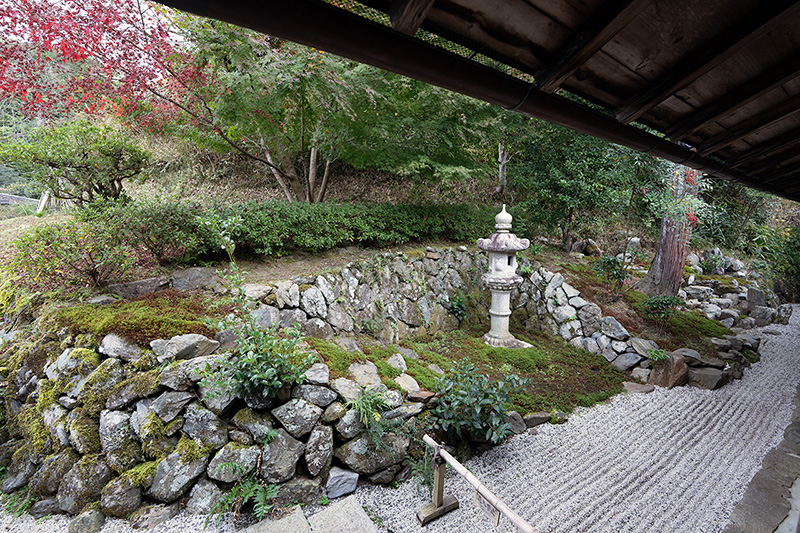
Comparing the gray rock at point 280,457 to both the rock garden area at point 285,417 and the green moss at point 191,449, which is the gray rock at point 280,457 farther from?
the green moss at point 191,449

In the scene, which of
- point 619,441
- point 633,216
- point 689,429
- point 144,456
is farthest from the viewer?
point 633,216

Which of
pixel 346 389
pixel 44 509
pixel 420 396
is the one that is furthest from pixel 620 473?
pixel 44 509

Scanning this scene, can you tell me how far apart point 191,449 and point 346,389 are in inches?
48.0

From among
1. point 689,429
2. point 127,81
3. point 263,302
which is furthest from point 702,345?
point 127,81

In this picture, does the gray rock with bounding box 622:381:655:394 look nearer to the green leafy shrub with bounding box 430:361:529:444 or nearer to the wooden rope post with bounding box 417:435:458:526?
the green leafy shrub with bounding box 430:361:529:444

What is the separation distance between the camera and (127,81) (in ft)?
14.8

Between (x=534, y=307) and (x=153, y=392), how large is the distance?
560 cm

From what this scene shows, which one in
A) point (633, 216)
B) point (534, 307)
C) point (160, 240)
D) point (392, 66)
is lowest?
point (534, 307)

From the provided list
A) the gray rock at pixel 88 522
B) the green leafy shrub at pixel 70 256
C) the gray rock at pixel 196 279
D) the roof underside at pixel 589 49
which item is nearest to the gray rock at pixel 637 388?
the roof underside at pixel 589 49

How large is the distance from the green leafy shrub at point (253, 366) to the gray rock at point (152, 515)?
812 mm

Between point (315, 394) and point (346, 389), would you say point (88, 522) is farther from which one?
point (346, 389)

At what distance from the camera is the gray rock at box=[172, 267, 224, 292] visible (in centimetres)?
384

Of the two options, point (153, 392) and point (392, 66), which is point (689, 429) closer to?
point (392, 66)

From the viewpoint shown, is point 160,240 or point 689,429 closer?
point 689,429
